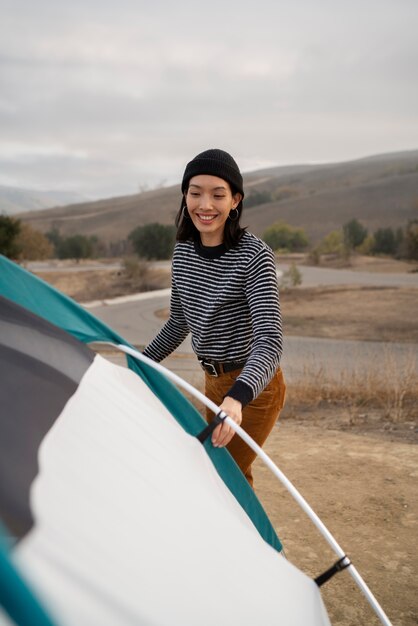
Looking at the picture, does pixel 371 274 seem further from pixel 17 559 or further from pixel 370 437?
pixel 17 559

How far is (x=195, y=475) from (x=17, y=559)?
0.82 metres

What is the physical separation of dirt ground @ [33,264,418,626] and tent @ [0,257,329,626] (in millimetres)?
1268

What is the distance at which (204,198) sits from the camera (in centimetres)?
246

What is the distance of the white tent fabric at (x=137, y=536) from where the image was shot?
4.48 ft

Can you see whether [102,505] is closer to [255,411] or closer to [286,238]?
[255,411]

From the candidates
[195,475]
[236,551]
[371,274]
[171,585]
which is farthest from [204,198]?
[371,274]

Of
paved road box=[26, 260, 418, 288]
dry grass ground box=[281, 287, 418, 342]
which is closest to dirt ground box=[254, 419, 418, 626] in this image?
dry grass ground box=[281, 287, 418, 342]

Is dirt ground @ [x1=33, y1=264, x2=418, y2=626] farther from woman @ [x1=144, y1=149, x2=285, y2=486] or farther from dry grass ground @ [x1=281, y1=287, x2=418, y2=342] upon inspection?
dry grass ground @ [x1=281, y1=287, x2=418, y2=342]

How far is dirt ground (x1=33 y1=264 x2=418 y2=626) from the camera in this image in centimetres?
317

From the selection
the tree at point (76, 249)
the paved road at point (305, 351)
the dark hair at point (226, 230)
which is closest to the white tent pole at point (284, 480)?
the dark hair at point (226, 230)

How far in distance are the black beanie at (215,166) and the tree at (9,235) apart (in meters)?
28.4

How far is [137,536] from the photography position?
1.57 m

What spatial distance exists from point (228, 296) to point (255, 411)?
1.69 ft

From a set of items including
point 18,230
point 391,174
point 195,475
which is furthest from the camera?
point 391,174
